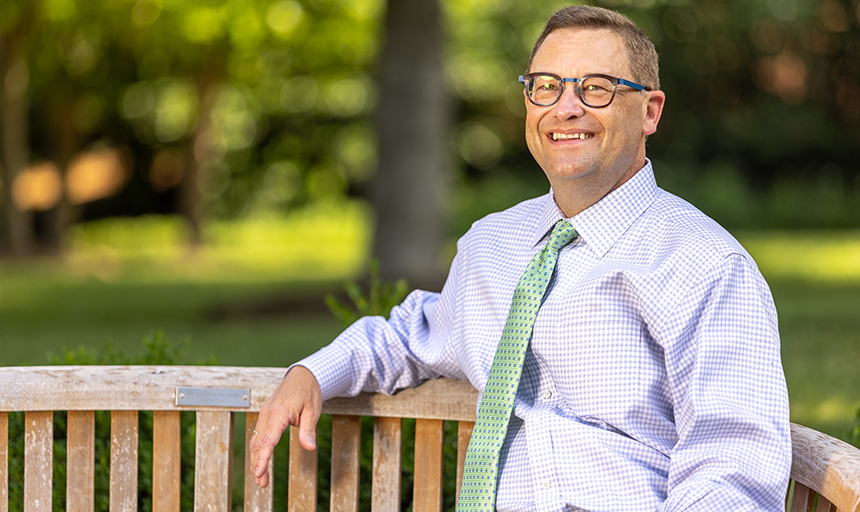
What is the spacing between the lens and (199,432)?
2326 millimetres

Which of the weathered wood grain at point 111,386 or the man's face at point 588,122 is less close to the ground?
the man's face at point 588,122

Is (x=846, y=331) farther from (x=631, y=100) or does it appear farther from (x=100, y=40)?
(x=100, y=40)

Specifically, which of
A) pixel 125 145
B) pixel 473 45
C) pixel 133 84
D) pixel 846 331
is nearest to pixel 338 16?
pixel 473 45

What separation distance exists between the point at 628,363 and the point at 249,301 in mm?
8567

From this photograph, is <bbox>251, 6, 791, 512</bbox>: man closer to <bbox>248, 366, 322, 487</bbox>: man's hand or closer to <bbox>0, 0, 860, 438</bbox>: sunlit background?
<bbox>248, 366, 322, 487</bbox>: man's hand

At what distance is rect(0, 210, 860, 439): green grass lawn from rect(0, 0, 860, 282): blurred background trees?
1.74m

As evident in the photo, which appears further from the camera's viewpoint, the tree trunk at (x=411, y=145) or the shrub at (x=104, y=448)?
the tree trunk at (x=411, y=145)

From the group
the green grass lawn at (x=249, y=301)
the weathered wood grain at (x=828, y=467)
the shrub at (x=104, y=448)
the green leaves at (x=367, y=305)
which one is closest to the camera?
the weathered wood grain at (x=828, y=467)

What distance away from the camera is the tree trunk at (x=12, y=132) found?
1452cm

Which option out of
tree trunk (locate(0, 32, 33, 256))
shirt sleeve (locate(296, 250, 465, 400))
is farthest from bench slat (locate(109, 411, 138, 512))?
tree trunk (locate(0, 32, 33, 256))

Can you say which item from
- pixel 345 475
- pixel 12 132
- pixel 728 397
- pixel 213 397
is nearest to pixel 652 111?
pixel 728 397

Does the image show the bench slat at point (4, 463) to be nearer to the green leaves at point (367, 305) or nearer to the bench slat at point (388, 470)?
the bench slat at point (388, 470)

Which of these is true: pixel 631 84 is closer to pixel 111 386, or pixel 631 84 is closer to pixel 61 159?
pixel 111 386

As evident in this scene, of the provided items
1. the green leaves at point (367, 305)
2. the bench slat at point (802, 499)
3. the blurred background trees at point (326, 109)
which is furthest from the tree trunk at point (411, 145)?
the bench slat at point (802, 499)
